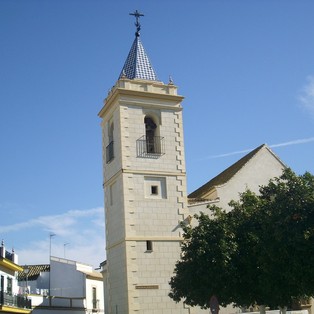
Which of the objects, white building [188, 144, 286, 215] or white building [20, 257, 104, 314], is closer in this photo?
white building [188, 144, 286, 215]

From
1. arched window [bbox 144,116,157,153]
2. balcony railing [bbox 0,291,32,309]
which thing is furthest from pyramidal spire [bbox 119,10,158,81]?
balcony railing [bbox 0,291,32,309]

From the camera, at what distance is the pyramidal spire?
31766mm

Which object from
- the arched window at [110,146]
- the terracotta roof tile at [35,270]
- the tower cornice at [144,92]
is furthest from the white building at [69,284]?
the tower cornice at [144,92]

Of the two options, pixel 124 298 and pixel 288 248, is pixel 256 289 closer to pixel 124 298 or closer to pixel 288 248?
pixel 288 248

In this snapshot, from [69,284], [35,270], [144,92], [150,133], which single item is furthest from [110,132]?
[35,270]

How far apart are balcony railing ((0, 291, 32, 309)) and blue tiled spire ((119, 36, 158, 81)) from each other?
45.4ft

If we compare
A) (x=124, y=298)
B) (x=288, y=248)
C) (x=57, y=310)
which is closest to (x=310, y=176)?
(x=288, y=248)

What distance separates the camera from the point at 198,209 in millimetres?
30391

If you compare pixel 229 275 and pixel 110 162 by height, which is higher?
pixel 110 162

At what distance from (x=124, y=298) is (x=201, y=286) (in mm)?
5820

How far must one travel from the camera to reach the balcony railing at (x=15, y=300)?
29978 mm

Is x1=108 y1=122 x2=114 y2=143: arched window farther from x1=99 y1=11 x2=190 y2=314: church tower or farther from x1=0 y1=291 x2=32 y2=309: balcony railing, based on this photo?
x1=0 y1=291 x2=32 y2=309: balcony railing

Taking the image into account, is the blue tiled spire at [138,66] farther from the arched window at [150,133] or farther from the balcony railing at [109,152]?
the balcony railing at [109,152]

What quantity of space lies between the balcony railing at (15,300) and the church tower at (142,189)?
18.5 ft
